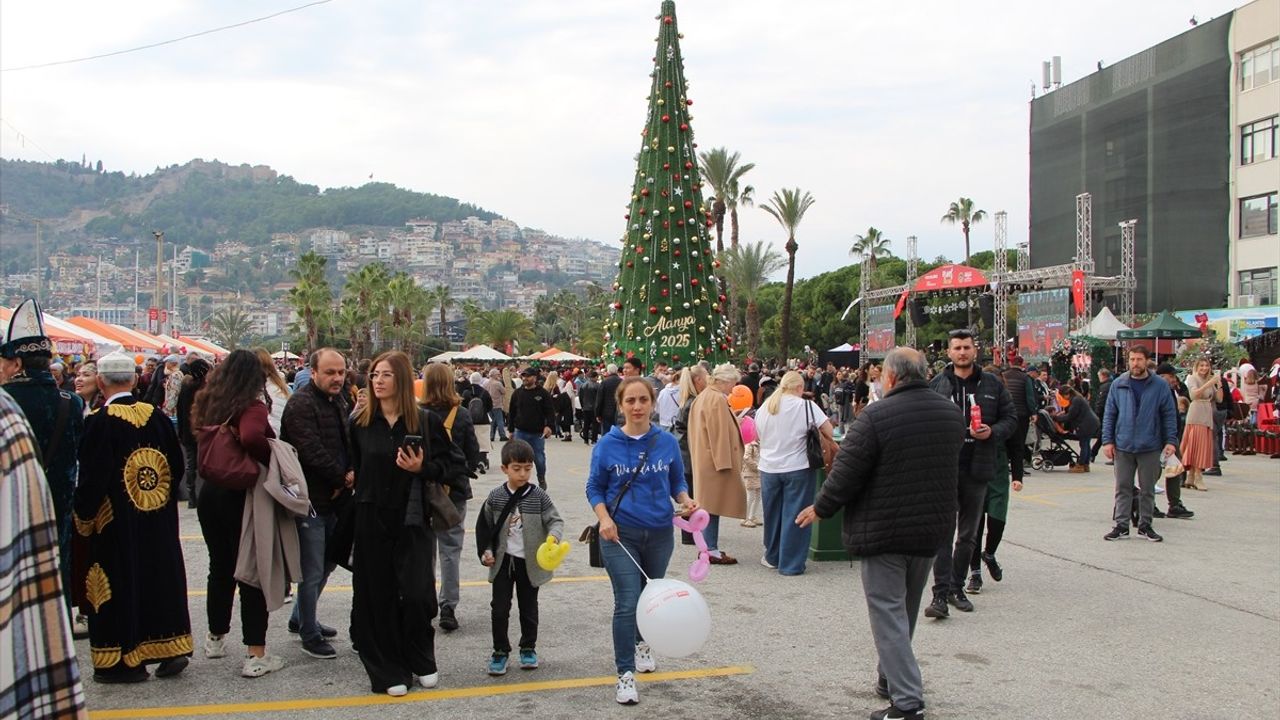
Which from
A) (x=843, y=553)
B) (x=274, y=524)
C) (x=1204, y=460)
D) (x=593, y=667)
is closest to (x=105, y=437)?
(x=274, y=524)

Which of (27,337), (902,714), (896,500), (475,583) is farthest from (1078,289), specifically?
(27,337)

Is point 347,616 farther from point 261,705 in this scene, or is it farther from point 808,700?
point 808,700

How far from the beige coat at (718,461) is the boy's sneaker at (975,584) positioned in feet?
6.35

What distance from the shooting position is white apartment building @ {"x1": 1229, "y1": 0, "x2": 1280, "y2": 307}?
127 ft

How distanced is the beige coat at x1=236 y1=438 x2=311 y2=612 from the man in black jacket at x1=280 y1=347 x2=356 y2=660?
0.71 feet

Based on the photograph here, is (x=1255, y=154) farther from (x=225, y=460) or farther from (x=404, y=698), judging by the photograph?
(x=225, y=460)

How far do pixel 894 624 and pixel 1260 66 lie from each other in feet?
143

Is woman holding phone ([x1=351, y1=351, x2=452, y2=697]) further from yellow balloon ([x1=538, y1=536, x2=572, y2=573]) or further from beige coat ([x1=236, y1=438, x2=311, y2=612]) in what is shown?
yellow balloon ([x1=538, y1=536, x2=572, y2=573])

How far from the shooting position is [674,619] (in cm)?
445

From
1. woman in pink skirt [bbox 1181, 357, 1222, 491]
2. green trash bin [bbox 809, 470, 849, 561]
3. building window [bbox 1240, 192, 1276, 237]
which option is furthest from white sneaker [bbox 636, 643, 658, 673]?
building window [bbox 1240, 192, 1276, 237]

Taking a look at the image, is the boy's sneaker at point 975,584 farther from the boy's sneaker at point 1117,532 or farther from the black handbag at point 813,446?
the boy's sneaker at point 1117,532

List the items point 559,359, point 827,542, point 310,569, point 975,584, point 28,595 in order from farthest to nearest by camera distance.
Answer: point 559,359
point 827,542
point 975,584
point 310,569
point 28,595

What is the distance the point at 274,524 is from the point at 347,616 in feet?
4.84

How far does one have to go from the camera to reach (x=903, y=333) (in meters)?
56.4
